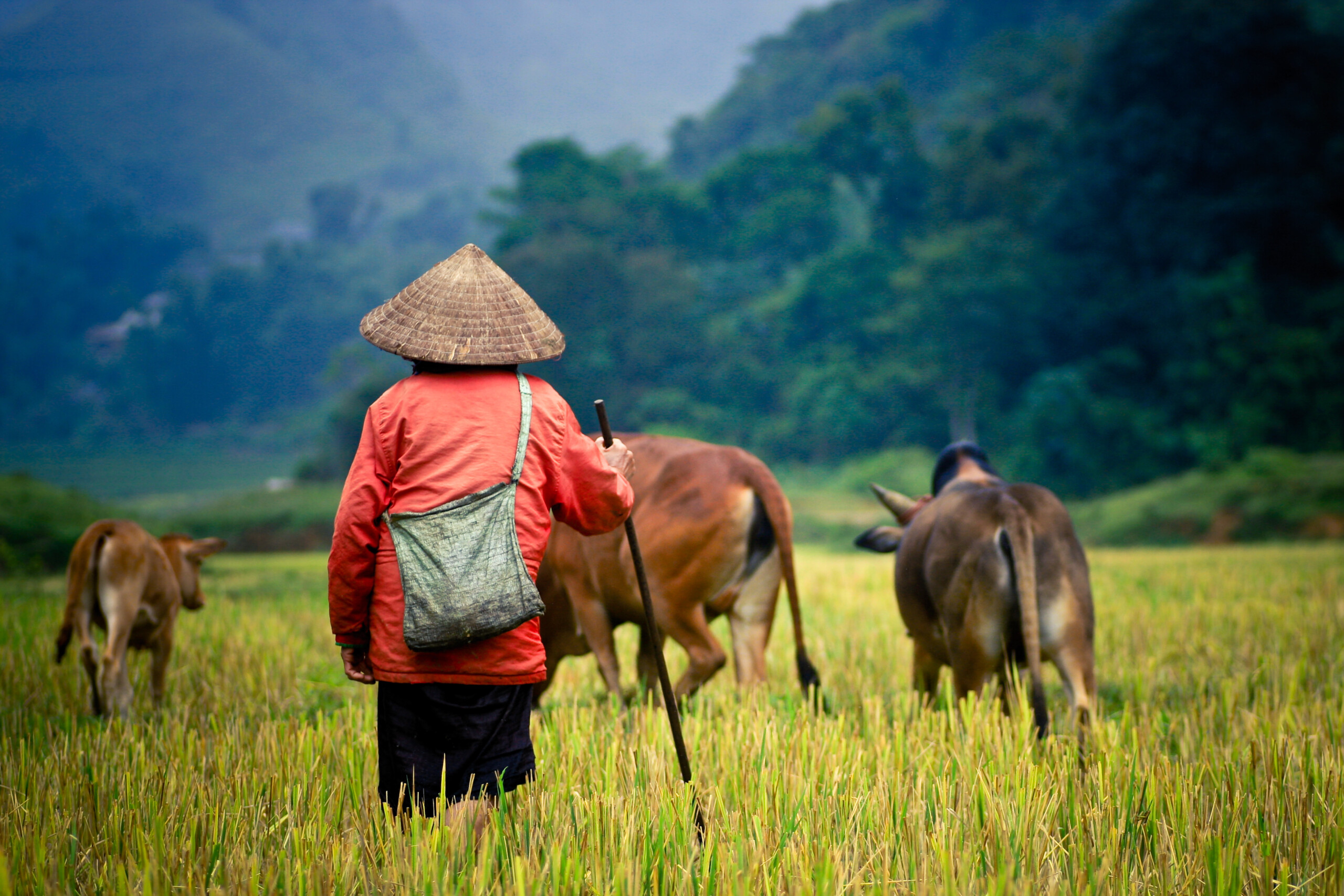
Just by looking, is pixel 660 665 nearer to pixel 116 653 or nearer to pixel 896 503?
pixel 896 503

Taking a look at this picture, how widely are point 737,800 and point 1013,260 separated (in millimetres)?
31672

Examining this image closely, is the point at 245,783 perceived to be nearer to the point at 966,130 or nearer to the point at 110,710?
the point at 110,710

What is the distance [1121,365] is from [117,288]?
59.9 metres

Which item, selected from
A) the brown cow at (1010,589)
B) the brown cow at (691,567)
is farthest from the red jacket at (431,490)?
the brown cow at (1010,589)

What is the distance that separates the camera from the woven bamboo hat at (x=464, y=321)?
299 cm

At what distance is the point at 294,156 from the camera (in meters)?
94.6

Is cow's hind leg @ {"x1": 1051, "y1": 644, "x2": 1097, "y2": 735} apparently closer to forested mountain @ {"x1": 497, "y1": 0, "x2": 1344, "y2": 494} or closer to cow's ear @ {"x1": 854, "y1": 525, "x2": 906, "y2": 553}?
cow's ear @ {"x1": 854, "y1": 525, "x2": 906, "y2": 553}

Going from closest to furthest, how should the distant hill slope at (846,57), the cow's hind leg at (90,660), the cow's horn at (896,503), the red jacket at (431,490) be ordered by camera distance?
the red jacket at (431,490) → the cow's hind leg at (90,660) → the cow's horn at (896,503) → the distant hill slope at (846,57)

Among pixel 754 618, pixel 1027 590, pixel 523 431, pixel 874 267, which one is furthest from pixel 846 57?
pixel 523 431

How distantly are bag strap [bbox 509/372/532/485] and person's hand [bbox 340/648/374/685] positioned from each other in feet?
2.44

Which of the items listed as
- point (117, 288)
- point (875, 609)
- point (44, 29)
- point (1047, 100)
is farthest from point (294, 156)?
point (875, 609)

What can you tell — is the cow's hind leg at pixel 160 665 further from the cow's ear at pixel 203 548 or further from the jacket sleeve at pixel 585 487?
the jacket sleeve at pixel 585 487

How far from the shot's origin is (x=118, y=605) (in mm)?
5539

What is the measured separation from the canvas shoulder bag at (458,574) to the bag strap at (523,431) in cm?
8
